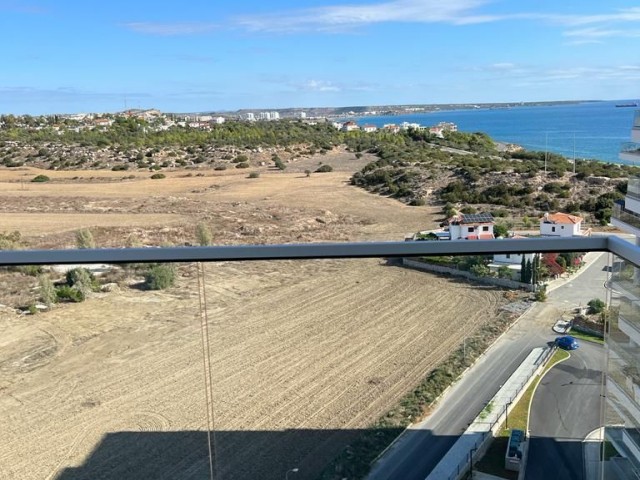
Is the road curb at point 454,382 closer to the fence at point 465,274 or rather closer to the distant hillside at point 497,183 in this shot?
the fence at point 465,274

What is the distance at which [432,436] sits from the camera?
1758 millimetres

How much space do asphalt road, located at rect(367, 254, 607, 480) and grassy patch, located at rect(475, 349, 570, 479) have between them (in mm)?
72

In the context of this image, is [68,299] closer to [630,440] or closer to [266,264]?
[266,264]

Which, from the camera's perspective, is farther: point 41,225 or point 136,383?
point 41,225

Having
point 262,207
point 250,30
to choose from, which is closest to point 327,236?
point 262,207

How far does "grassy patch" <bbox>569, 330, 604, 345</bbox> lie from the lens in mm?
1681

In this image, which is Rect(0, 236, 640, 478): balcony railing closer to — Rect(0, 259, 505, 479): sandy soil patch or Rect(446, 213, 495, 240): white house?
Rect(0, 259, 505, 479): sandy soil patch

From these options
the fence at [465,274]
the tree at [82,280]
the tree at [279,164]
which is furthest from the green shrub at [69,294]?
the tree at [279,164]

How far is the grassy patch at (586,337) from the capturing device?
5.51 ft

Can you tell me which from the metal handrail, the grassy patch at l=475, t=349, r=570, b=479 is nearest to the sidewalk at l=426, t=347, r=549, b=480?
the grassy patch at l=475, t=349, r=570, b=479

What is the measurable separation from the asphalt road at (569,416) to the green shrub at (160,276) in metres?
1.18

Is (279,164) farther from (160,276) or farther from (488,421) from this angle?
(488,421)

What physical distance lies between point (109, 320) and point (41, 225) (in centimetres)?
1842

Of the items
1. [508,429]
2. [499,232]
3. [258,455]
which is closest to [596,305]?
[508,429]
